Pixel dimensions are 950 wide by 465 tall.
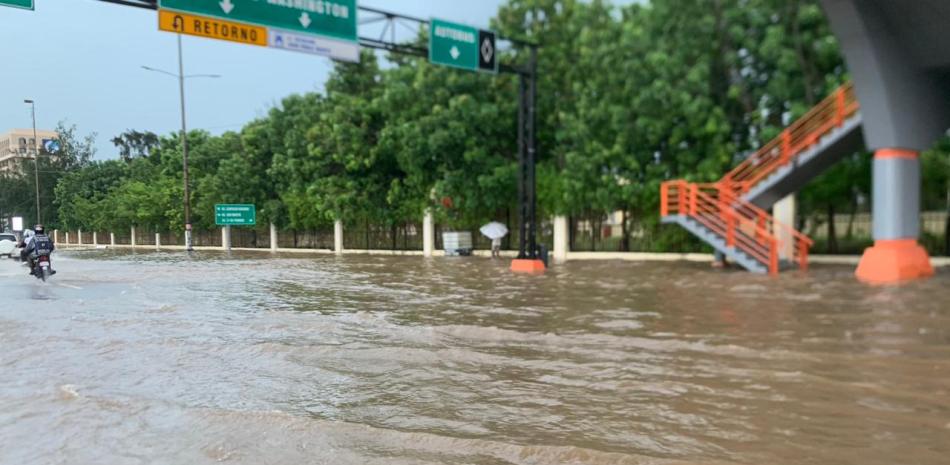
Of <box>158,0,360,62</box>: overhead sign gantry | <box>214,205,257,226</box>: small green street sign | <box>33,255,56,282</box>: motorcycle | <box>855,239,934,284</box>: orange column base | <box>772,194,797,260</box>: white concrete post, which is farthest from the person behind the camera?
<box>214,205,257,226</box>: small green street sign

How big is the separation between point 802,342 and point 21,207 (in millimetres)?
54496

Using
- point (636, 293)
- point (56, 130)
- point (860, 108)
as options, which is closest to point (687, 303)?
point (636, 293)

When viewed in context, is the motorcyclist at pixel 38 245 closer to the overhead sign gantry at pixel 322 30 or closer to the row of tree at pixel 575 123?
the overhead sign gantry at pixel 322 30

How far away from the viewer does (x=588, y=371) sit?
6.18 meters

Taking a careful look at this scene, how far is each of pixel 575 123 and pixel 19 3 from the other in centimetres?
1476

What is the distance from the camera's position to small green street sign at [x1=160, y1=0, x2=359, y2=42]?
1263 centimetres

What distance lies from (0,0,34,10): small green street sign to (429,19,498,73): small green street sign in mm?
8564

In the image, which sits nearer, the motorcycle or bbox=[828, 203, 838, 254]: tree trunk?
the motorcycle

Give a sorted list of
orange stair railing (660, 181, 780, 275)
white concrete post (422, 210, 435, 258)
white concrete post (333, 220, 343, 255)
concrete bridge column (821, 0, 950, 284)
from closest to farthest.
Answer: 1. concrete bridge column (821, 0, 950, 284)
2. orange stair railing (660, 181, 780, 275)
3. white concrete post (422, 210, 435, 258)
4. white concrete post (333, 220, 343, 255)

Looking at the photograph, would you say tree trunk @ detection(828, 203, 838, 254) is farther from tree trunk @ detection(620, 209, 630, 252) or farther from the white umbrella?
the white umbrella

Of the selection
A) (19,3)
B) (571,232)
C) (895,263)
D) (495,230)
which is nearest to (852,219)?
(895,263)

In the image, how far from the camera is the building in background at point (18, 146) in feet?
154

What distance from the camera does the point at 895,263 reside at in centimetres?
1305

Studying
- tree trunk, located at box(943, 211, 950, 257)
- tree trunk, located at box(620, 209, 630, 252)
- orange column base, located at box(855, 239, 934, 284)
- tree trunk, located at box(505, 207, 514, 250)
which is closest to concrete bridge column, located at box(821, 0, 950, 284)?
orange column base, located at box(855, 239, 934, 284)
